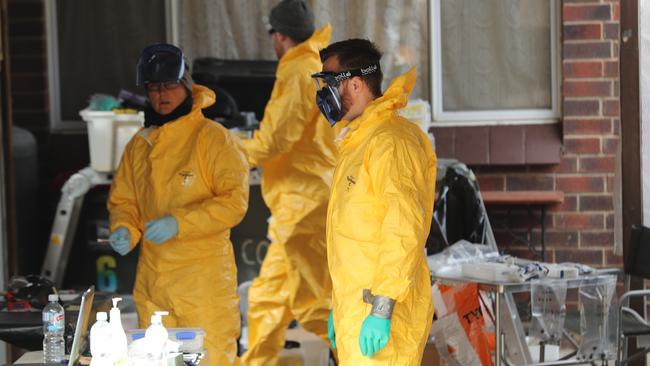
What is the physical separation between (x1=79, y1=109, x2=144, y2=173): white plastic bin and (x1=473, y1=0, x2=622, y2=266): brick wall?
7.20ft

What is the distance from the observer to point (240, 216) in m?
4.50

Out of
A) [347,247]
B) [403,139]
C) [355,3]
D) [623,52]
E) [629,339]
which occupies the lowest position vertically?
[629,339]

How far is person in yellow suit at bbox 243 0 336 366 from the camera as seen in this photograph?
5348 mm

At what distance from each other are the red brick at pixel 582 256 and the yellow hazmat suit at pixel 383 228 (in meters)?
3.57

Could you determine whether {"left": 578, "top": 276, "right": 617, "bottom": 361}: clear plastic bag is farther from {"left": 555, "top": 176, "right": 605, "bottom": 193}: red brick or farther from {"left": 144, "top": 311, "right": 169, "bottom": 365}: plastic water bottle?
{"left": 144, "top": 311, "right": 169, "bottom": 365}: plastic water bottle

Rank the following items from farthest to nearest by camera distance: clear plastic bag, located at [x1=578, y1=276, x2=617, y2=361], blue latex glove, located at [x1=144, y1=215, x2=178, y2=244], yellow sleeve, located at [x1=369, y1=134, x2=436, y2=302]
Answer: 1. clear plastic bag, located at [x1=578, y1=276, x2=617, y2=361]
2. blue latex glove, located at [x1=144, y1=215, x2=178, y2=244]
3. yellow sleeve, located at [x1=369, y1=134, x2=436, y2=302]

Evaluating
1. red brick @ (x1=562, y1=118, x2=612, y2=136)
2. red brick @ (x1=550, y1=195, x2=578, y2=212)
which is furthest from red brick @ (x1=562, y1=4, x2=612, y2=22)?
red brick @ (x1=550, y1=195, x2=578, y2=212)

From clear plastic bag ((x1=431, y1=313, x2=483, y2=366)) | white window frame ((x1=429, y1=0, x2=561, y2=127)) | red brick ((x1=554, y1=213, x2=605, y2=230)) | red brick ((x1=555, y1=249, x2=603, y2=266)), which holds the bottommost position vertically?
clear plastic bag ((x1=431, y1=313, x2=483, y2=366))

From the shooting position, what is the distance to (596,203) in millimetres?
7004

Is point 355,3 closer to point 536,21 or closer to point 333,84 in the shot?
point 536,21

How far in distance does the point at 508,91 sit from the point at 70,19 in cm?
285

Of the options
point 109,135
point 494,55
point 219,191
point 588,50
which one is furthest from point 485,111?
point 219,191

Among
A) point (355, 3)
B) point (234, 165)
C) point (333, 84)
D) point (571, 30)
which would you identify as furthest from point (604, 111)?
point (333, 84)

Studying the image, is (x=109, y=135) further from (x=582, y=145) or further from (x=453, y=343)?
(x=582, y=145)
